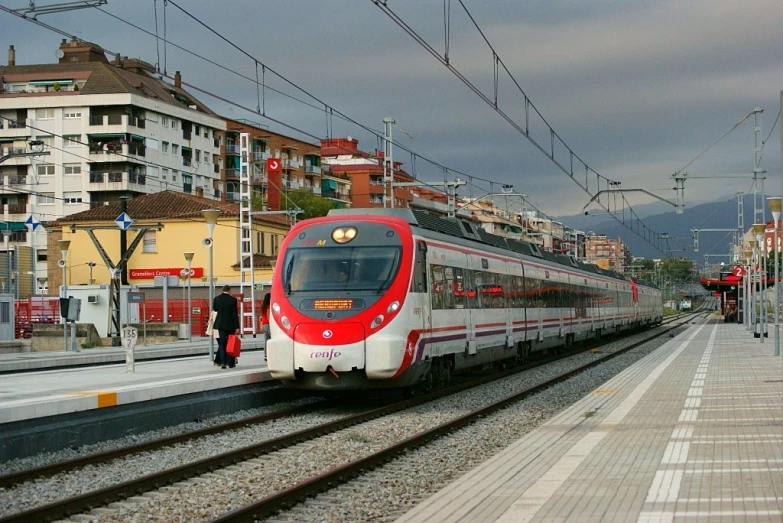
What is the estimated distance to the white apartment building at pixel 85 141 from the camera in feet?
277

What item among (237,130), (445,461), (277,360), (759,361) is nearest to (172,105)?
(237,130)

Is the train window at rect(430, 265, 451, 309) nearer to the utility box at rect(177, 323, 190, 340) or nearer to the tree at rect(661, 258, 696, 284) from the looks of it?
the utility box at rect(177, 323, 190, 340)

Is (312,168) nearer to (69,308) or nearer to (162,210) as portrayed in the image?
(162,210)

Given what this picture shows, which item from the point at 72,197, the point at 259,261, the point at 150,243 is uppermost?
the point at 72,197

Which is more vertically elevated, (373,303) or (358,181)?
(358,181)

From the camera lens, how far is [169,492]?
10664 mm

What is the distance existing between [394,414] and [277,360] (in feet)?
6.77

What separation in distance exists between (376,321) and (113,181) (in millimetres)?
70405

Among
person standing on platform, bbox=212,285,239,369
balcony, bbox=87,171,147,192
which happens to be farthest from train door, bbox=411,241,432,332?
balcony, bbox=87,171,147,192

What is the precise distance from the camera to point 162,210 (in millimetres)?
71625

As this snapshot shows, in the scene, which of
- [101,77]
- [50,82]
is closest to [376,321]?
[101,77]

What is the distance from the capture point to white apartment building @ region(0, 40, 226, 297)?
84.3 metres

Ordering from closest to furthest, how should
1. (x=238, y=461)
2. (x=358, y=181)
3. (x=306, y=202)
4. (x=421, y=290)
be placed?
(x=238, y=461), (x=421, y=290), (x=306, y=202), (x=358, y=181)

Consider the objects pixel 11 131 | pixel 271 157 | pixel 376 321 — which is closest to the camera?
pixel 376 321
